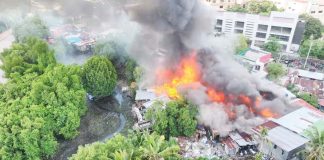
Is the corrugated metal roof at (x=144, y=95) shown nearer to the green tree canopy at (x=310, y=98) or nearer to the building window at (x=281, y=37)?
the green tree canopy at (x=310, y=98)

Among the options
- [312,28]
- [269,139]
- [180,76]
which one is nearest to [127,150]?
[269,139]

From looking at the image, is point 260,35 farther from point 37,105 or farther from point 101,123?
point 37,105

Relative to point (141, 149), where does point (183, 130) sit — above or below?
below

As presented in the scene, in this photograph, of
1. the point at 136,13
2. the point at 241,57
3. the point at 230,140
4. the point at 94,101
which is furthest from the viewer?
the point at 241,57

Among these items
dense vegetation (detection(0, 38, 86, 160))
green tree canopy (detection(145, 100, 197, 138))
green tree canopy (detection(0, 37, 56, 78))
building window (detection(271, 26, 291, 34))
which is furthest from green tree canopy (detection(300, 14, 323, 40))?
green tree canopy (detection(0, 37, 56, 78))

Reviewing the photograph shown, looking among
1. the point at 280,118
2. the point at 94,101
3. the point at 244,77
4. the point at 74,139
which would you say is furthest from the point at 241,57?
the point at 74,139

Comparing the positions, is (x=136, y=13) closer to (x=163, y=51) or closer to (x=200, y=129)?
(x=163, y=51)

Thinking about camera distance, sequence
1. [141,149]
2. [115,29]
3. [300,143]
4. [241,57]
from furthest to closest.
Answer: [115,29] → [241,57] → [300,143] → [141,149]
